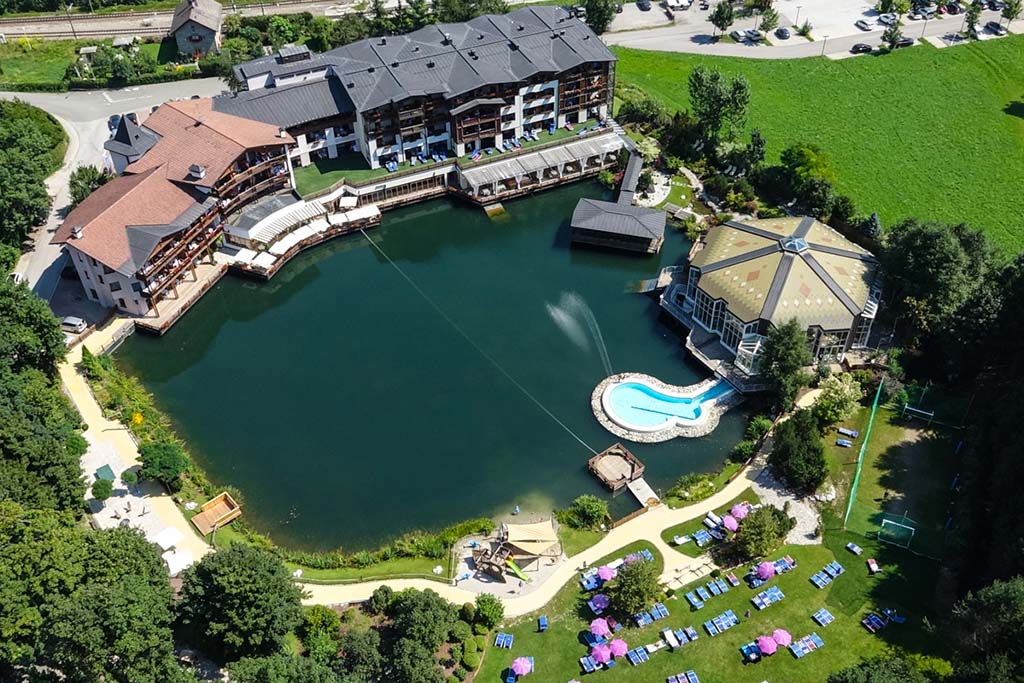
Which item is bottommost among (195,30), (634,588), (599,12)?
(634,588)

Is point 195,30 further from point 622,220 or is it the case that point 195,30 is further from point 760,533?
point 760,533

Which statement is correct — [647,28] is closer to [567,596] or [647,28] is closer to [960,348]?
[960,348]

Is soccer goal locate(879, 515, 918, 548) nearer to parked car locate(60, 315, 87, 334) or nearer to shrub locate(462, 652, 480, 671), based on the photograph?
shrub locate(462, 652, 480, 671)

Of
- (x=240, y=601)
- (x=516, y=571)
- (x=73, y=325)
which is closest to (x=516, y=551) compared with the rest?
(x=516, y=571)

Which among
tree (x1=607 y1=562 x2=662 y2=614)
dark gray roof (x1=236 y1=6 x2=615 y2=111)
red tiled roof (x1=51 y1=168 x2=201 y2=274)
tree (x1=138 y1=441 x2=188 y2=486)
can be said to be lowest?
tree (x1=607 y1=562 x2=662 y2=614)

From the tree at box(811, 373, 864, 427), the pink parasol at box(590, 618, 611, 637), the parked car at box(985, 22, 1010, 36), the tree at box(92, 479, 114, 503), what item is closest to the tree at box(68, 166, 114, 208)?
the tree at box(92, 479, 114, 503)
